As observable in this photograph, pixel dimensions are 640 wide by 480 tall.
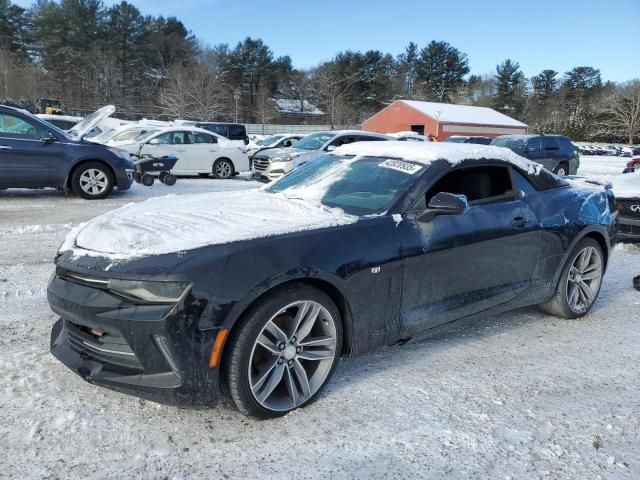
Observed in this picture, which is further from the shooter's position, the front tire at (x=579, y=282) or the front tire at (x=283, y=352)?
the front tire at (x=579, y=282)

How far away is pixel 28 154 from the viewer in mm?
9000

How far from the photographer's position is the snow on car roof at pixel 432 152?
12.2 ft

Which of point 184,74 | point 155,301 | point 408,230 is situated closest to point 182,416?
point 155,301

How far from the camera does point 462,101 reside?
80.2 m

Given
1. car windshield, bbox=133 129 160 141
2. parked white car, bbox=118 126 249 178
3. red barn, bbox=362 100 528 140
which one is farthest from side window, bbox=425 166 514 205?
red barn, bbox=362 100 528 140

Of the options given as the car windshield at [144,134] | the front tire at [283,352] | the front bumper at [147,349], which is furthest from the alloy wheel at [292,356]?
the car windshield at [144,134]

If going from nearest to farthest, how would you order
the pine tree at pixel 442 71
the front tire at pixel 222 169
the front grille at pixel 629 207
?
the front grille at pixel 629 207
the front tire at pixel 222 169
the pine tree at pixel 442 71

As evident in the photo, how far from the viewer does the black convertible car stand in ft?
8.06

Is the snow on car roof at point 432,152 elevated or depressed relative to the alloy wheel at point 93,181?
elevated

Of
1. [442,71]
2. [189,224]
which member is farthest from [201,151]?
[442,71]

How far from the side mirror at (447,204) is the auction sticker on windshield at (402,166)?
314 millimetres

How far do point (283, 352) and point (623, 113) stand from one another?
73.7 m

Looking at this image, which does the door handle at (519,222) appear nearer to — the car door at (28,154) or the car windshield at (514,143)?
the car door at (28,154)

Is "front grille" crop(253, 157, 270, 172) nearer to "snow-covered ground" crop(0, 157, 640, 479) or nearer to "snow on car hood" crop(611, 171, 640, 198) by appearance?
"snow on car hood" crop(611, 171, 640, 198)
